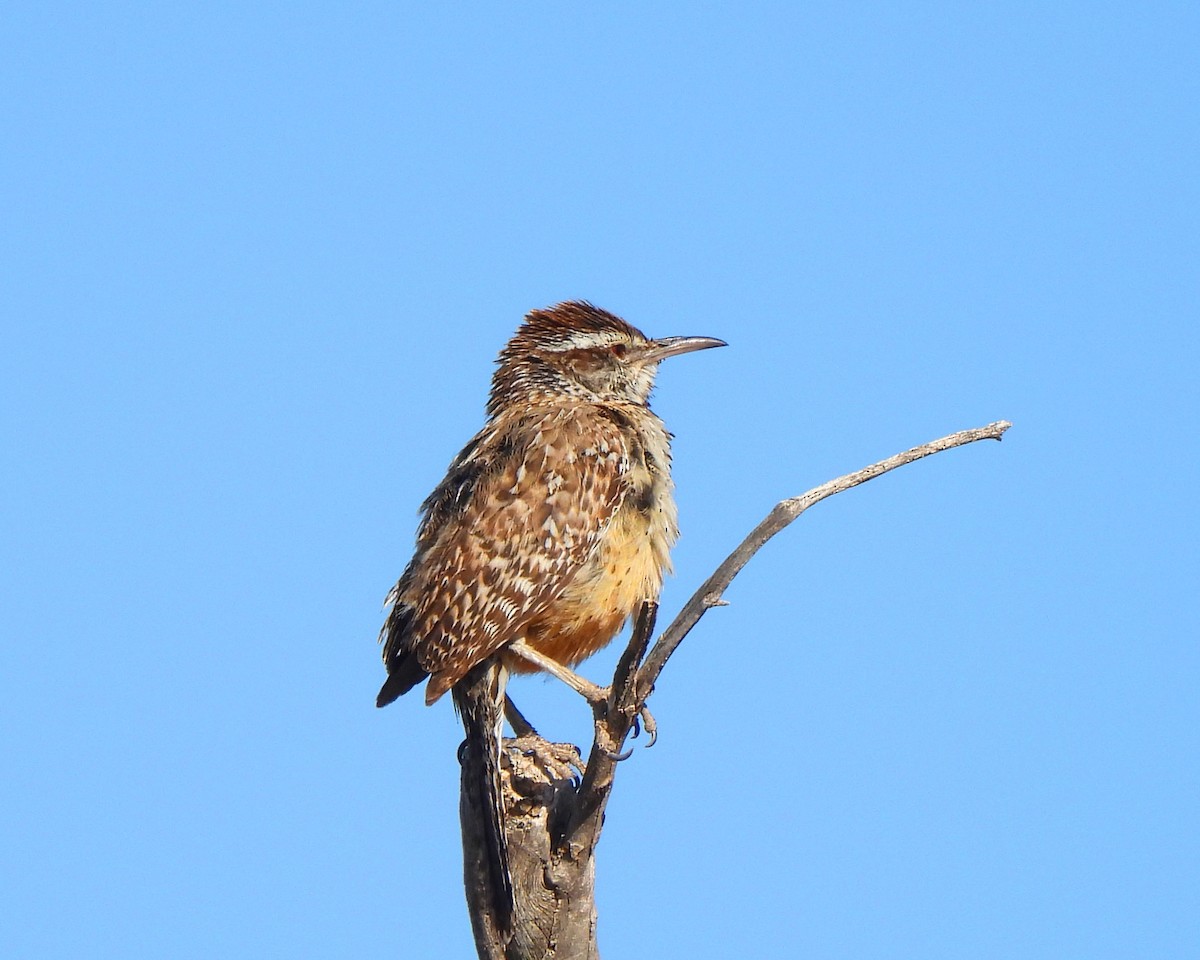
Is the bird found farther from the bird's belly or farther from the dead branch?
the dead branch

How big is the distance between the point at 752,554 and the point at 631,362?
10.8ft

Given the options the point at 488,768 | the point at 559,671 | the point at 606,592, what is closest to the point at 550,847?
the point at 488,768

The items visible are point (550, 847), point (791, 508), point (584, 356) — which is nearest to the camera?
point (791, 508)

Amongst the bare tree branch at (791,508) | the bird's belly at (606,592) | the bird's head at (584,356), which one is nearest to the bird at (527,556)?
the bird's belly at (606,592)

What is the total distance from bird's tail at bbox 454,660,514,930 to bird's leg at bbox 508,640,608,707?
145 mm

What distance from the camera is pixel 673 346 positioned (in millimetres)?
8531

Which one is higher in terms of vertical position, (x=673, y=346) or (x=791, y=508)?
(x=673, y=346)

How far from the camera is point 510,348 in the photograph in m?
8.66

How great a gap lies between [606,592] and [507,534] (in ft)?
1.87

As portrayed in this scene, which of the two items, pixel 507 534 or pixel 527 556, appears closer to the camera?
pixel 527 556

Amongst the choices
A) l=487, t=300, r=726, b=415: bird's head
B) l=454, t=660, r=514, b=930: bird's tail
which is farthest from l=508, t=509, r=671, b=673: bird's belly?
l=487, t=300, r=726, b=415: bird's head

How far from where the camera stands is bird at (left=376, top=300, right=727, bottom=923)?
6.90 metres

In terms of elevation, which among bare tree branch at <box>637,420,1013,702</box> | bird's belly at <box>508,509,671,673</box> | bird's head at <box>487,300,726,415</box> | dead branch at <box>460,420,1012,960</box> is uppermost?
bird's head at <box>487,300,726,415</box>

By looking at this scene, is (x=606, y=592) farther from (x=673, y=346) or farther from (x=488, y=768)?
(x=673, y=346)
